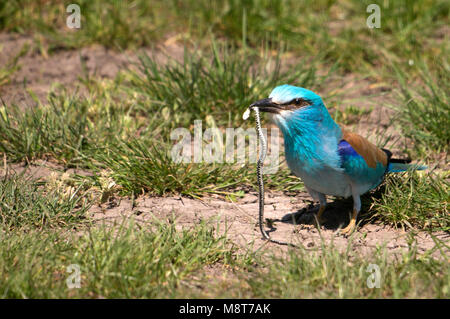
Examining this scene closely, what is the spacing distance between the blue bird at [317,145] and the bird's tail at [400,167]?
1.14ft

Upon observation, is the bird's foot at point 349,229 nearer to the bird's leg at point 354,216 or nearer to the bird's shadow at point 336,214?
the bird's leg at point 354,216

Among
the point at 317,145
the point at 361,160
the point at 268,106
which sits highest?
the point at 268,106

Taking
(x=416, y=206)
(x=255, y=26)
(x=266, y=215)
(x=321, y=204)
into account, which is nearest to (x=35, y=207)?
(x=266, y=215)

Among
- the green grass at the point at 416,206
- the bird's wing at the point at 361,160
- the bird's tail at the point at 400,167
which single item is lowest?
the green grass at the point at 416,206

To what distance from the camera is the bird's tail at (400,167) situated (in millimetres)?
4168

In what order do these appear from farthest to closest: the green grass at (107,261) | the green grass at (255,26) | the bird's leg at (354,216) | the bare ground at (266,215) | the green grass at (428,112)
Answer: the green grass at (255,26), the green grass at (428,112), the bird's leg at (354,216), the bare ground at (266,215), the green grass at (107,261)

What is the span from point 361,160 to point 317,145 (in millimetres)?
316

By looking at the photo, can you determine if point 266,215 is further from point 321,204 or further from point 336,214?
point 336,214

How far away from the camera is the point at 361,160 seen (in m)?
3.76

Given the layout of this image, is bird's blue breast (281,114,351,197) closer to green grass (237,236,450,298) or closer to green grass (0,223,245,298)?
green grass (237,236,450,298)

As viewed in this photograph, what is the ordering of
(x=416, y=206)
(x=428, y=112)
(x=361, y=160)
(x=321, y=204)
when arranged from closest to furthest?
(x=361, y=160), (x=416, y=206), (x=321, y=204), (x=428, y=112)

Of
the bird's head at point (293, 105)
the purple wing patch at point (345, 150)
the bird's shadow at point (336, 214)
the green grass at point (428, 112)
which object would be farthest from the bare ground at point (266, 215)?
the bird's head at point (293, 105)

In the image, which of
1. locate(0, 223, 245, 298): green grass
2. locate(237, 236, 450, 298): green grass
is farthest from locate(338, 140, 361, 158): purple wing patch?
locate(0, 223, 245, 298): green grass
